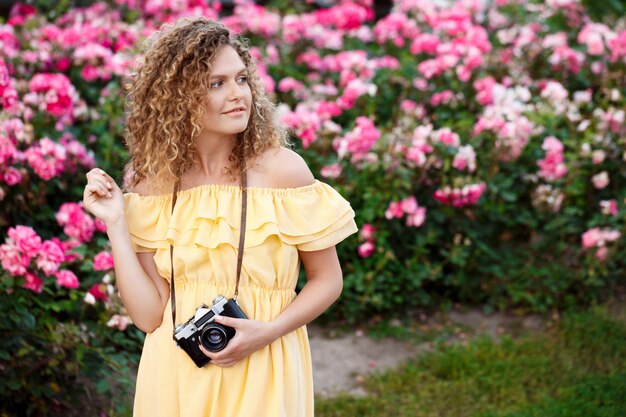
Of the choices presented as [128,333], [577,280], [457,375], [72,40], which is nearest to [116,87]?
[72,40]

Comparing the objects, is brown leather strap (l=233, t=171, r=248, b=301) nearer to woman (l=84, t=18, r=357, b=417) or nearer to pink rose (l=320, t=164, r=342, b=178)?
woman (l=84, t=18, r=357, b=417)

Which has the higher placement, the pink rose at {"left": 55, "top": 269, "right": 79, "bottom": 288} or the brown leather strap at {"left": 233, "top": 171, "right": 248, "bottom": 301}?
the brown leather strap at {"left": 233, "top": 171, "right": 248, "bottom": 301}

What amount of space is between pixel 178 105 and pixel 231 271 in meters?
0.43

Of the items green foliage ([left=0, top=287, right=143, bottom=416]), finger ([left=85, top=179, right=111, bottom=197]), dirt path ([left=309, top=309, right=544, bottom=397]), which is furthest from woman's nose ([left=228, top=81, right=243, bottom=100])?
dirt path ([left=309, top=309, right=544, bottom=397])

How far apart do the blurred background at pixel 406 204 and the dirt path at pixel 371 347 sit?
0.01 m

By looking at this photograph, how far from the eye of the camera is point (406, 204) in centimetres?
412

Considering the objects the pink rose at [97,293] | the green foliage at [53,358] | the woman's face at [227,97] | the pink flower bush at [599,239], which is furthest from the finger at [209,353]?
the pink flower bush at [599,239]

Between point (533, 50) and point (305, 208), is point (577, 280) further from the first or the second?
point (305, 208)

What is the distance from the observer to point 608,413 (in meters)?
3.35

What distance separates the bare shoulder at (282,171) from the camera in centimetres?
212

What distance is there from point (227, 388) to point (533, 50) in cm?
386

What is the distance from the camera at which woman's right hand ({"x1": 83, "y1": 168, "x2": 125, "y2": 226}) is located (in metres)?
2.08

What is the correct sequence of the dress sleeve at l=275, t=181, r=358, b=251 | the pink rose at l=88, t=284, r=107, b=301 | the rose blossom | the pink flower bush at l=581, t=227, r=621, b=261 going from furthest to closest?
the rose blossom, the pink flower bush at l=581, t=227, r=621, b=261, the pink rose at l=88, t=284, r=107, b=301, the dress sleeve at l=275, t=181, r=358, b=251

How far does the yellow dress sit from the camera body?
0.08 meters
